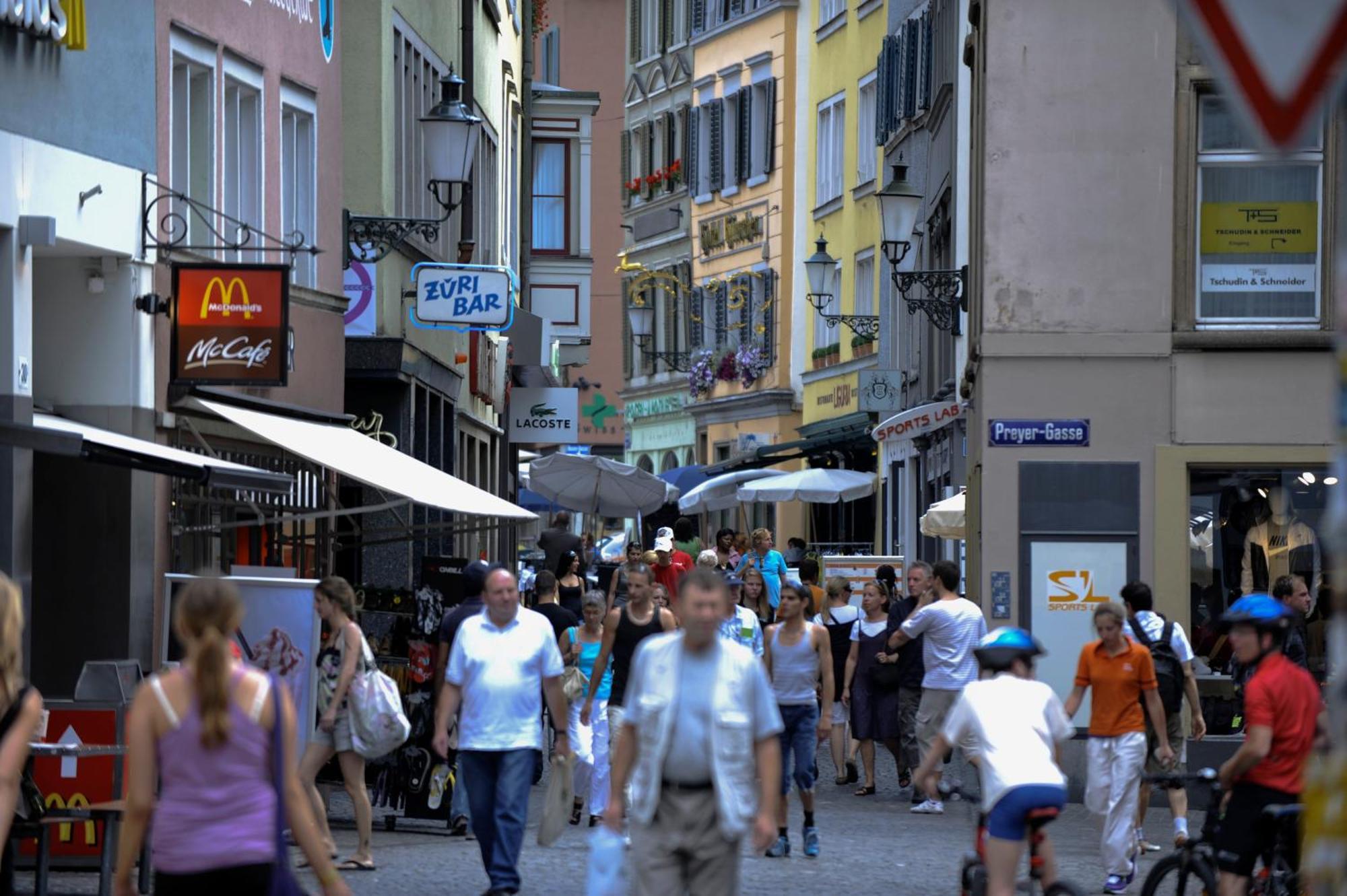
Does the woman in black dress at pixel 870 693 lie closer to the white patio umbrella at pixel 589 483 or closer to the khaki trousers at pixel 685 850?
the khaki trousers at pixel 685 850

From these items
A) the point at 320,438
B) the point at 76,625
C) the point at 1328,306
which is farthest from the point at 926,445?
the point at 76,625

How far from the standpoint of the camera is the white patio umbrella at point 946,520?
26297mm

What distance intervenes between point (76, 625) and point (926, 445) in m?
22.0

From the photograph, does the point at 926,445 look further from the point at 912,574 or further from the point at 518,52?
the point at 912,574

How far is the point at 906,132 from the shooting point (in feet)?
125

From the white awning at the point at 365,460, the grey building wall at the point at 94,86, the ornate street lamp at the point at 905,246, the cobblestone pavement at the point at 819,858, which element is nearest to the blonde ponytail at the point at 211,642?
the cobblestone pavement at the point at 819,858

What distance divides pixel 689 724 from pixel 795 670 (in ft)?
24.3

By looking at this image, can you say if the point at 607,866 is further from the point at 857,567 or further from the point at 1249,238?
the point at 857,567

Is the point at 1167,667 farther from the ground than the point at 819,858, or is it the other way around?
the point at 1167,667

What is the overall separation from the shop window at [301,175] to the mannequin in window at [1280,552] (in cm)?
814

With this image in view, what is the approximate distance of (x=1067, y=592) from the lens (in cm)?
1986

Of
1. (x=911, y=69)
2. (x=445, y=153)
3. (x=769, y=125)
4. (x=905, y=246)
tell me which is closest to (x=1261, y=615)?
(x=445, y=153)

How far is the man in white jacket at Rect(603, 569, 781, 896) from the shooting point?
28.7 feet

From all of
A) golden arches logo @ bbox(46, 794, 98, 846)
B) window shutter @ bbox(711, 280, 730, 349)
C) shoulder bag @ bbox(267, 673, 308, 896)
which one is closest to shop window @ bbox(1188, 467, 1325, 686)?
golden arches logo @ bbox(46, 794, 98, 846)
